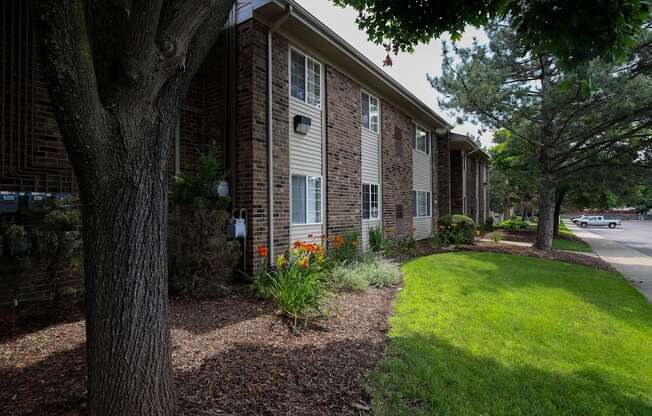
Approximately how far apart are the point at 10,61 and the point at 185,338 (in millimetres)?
4900

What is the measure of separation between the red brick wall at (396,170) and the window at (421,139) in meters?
0.72

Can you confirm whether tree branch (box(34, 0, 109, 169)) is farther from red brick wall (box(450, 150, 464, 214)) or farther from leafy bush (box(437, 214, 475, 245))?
red brick wall (box(450, 150, 464, 214))

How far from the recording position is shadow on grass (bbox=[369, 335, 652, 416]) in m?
2.88

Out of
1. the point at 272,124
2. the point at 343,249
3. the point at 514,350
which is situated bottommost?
the point at 514,350

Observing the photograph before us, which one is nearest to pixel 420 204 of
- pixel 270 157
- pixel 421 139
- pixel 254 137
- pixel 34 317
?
pixel 421 139

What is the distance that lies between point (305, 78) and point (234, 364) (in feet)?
22.7

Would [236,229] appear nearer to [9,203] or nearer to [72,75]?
[9,203]

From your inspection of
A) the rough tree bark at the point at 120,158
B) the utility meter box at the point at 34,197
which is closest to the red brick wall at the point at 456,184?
the utility meter box at the point at 34,197

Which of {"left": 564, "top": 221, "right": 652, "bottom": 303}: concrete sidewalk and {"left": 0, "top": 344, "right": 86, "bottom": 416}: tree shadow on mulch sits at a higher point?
{"left": 0, "top": 344, "right": 86, "bottom": 416}: tree shadow on mulch

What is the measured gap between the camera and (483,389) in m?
3.19

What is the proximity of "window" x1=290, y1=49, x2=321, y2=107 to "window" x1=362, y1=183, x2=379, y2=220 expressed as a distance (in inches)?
134

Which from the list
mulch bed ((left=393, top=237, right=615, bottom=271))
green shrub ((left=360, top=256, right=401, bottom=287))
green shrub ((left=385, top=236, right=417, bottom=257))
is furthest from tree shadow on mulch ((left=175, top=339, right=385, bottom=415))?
green shrub ((left=385, top=236, right=417, bottom=257))

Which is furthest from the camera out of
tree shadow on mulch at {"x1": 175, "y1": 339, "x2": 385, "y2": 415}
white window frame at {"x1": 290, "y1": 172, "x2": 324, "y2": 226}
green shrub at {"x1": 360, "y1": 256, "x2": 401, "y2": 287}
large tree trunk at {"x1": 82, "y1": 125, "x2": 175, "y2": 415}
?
white window frame at {"x1": 290, "y1": 172, "x2": 324, "y2": 226}

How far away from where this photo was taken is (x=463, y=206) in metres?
19.3
